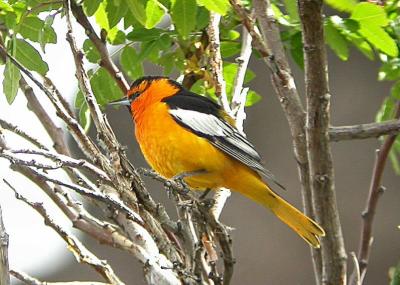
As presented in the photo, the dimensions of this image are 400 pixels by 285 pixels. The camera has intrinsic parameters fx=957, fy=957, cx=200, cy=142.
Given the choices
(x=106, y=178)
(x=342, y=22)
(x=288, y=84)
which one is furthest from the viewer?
(x=342, y=22)

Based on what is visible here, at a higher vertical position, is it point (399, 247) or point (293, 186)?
point (293, 186)

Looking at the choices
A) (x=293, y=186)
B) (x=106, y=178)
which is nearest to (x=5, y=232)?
(x=106, y=178)

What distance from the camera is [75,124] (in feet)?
8.51

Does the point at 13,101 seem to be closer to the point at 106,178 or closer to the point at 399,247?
the point at 106,178

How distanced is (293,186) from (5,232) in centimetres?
427

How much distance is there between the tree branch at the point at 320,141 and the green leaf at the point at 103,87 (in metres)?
0.98

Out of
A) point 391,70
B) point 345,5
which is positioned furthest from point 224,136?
point 345,5

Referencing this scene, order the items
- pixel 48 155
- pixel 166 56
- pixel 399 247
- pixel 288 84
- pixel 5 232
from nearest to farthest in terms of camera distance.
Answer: pixel 5 232 → pixel 48 155 → pixel 288 84 → pixel 166 56 → pixel 399 247

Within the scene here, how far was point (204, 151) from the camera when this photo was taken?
3.61m

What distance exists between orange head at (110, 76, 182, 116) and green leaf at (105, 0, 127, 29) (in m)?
0.77

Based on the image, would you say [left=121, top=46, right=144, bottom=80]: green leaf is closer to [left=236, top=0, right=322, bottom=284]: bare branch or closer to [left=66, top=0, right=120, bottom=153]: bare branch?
[left=236, top=0, right=322, bottom=284]: bare branch

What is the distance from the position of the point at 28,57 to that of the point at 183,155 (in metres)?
0.78

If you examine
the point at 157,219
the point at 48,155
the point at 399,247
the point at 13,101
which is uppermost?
the point at 13,101

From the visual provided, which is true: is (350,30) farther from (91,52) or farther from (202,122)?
(91,52)
